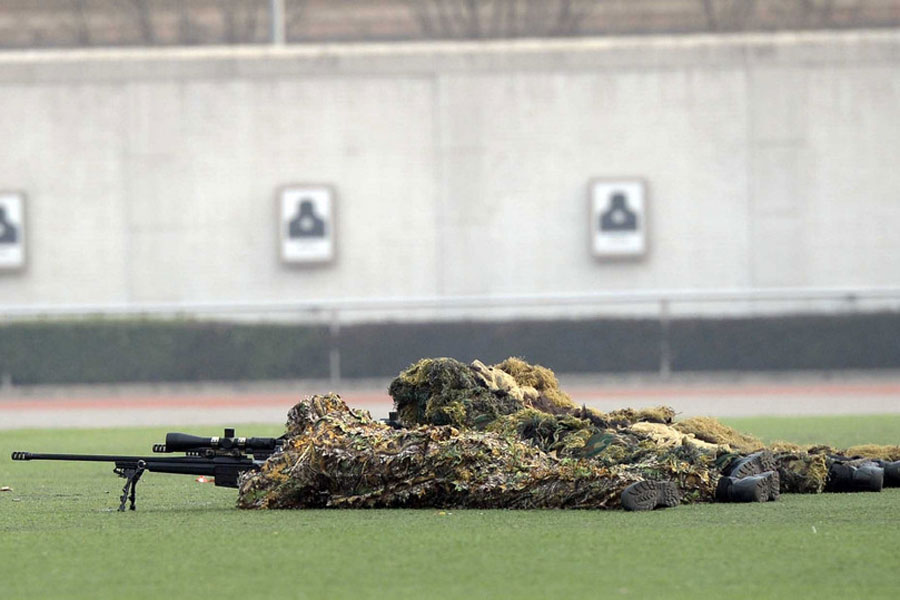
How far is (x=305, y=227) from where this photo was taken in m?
27.4

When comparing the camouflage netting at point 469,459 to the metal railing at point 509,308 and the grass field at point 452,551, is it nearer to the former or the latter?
the grass field at point 452,551

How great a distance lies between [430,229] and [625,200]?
3.41 m

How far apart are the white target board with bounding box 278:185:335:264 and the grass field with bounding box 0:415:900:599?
62.5 feet

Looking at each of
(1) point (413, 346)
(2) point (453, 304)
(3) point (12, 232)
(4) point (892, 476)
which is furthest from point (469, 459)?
(3) point (12, 232)

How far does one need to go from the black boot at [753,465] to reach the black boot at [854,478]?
358 millimetres

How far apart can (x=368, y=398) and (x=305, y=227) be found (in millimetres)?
6843

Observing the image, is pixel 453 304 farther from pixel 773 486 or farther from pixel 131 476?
pixel 131 476

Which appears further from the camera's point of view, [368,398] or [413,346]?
[413,346]

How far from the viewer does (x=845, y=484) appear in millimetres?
8508

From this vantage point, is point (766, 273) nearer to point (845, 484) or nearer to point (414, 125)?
point (414, 125)

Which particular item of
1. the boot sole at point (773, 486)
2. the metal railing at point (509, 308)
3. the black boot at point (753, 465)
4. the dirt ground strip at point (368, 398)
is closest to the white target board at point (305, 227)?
the metal railing at point (509, 308)

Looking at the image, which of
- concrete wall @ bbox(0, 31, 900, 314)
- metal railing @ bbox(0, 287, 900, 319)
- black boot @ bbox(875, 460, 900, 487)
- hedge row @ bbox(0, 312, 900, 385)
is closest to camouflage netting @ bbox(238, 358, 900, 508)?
black boot @ bbox(875, 460, 900, 487)

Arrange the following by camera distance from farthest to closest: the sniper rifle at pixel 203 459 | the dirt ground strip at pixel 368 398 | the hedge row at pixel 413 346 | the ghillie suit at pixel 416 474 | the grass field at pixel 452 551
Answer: the hedge row at pixel 413 346, the dirt ground strip at pixel 368 398, the sniper rifle at pixel 203 459, the ghillie suit at pixel 416 474, the grass field at pixel 452 551

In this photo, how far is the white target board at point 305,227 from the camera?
2747 centimetres
